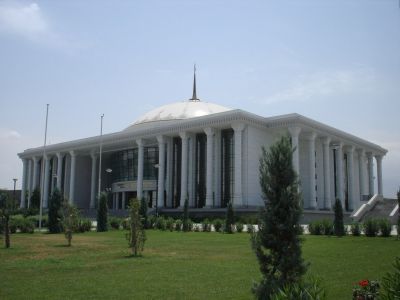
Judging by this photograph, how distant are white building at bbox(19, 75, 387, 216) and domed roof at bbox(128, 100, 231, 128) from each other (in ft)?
0.48

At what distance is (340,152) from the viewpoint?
197 ft

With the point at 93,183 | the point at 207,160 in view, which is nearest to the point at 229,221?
the point at 207,160

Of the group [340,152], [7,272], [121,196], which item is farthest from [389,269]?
[121,196]

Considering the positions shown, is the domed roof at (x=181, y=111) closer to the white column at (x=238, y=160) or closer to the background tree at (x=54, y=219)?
the white column at (x=238, y=160)

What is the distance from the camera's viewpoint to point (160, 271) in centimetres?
1348

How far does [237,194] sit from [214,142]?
294 inches

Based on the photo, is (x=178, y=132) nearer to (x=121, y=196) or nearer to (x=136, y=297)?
(x=121, y=196)

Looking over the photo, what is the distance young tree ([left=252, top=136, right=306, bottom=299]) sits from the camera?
8.27 meters

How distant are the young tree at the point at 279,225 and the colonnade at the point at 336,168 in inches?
1520

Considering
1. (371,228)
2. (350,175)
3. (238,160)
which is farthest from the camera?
(350,175)

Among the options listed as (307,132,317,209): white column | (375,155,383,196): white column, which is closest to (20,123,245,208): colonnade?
(307,132,317,209): white column

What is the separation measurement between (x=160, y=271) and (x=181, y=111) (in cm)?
4996

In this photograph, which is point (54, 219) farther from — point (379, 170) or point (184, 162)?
point (379, 170)

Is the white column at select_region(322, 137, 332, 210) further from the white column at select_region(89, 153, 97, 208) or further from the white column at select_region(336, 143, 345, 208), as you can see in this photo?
the white column at select_region(89, 153, 97, 208)
